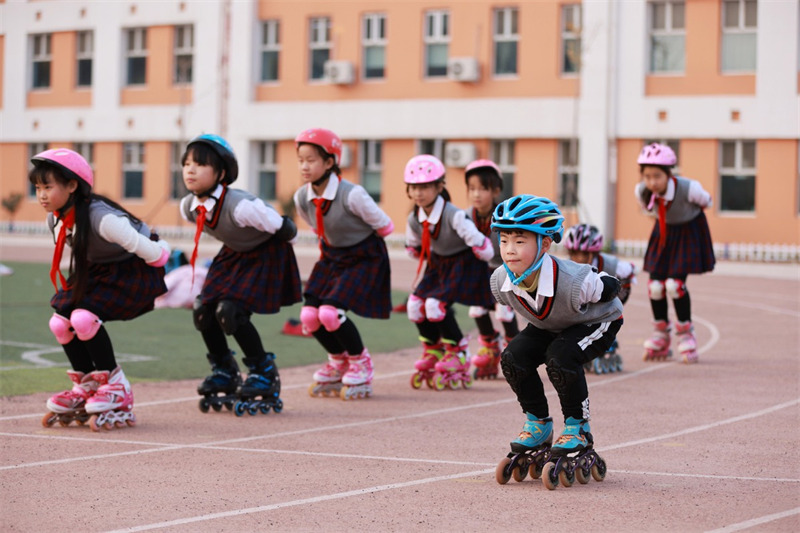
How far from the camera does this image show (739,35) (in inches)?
1273

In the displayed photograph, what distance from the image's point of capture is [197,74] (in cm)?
4028

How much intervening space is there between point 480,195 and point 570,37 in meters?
24.4

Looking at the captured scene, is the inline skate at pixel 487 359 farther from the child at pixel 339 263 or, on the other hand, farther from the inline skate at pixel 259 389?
the inline skate at pixel 259 389

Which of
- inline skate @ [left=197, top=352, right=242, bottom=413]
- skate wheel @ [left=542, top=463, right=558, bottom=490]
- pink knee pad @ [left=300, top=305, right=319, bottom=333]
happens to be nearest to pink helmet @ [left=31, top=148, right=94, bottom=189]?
inline skate @ [left=197, top=352, right=242, bottom=413]

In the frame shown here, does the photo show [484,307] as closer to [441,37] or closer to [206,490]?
[206,490]

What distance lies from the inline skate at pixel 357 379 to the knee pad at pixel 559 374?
3406 millimetres

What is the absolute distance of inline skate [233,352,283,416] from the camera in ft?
28.9

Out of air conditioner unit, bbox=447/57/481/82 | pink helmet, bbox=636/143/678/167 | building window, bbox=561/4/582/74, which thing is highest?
building window, bbox=561/4/582/74

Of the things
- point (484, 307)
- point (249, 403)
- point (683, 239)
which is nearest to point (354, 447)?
point (249, 403)

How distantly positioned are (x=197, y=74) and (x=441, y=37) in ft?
29.0

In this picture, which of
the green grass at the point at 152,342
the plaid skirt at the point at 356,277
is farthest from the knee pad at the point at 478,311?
the green grass at the point at 152,342

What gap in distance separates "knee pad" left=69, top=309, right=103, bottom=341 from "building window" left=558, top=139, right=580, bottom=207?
88.5ft

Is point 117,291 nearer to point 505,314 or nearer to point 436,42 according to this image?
point 505,314

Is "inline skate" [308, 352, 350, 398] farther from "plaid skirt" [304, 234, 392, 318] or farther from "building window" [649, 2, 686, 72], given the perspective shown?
"building window" [649, 2, 686, 72]
